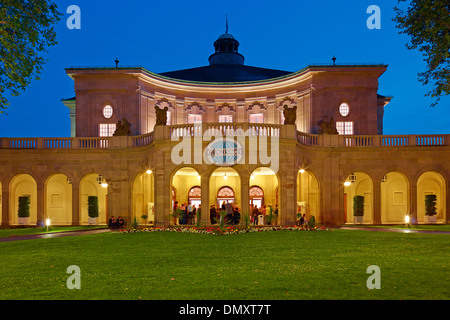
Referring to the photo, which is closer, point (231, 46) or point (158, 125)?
point (158, 125)

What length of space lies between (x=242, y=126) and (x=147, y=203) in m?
13.2

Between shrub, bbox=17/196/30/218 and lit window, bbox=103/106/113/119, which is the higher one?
lit window, bbox=103/106/113/119

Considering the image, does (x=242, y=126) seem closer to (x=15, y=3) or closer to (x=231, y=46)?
(x=15, y=3)

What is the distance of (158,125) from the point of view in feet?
100

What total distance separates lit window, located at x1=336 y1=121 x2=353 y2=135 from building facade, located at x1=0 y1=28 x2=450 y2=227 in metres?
0.13

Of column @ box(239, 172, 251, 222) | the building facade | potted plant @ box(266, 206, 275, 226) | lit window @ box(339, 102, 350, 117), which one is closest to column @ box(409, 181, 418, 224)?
the building facade

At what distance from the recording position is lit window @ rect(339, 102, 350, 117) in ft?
131

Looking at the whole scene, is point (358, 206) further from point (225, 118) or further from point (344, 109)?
point (225, 118)

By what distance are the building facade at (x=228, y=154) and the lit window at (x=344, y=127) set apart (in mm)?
129

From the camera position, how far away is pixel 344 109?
4006 cm

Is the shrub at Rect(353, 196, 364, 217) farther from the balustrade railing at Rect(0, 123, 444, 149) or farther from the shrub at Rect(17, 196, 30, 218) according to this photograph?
the shrub at Rect(17, 196, 30, 218)

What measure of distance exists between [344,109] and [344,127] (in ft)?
6.17

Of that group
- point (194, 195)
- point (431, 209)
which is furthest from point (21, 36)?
point (431, 209)
